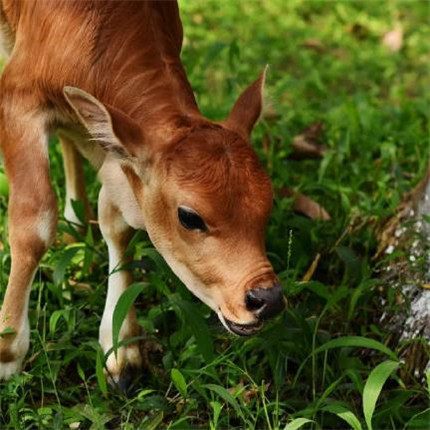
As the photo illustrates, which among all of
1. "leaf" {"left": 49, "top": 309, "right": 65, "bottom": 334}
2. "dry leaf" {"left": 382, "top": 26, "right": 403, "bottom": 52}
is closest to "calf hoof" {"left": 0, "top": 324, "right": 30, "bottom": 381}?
"leaf" {"left": 49, "top": 309, "right": 65, "bottom": 334}

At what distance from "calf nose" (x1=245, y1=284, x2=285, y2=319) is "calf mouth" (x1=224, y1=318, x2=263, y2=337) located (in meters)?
0.05

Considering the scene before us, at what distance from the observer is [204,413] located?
4.37m

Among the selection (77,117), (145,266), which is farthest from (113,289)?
(77,117)

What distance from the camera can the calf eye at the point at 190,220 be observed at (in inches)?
156

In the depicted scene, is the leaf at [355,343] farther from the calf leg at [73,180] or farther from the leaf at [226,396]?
→ the calf leg at [73,180]

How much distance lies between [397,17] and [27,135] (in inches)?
210

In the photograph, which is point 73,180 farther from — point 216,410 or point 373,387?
point 373,387

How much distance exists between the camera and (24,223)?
173 inches

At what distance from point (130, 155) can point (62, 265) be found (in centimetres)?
83

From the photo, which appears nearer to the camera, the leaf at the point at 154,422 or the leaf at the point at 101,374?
the leaf at the point at 154,422

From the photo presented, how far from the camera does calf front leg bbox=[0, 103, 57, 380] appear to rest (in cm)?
440

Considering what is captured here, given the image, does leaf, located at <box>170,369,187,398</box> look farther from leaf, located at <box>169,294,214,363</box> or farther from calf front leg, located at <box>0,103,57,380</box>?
calf front leg, located at <box>0,103,57,380</box>

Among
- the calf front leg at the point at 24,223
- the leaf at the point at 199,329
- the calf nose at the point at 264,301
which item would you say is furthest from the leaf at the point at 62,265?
the calf nose at the point at 264,301

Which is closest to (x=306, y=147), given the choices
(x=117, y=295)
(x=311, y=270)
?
(x=311, y=270)
